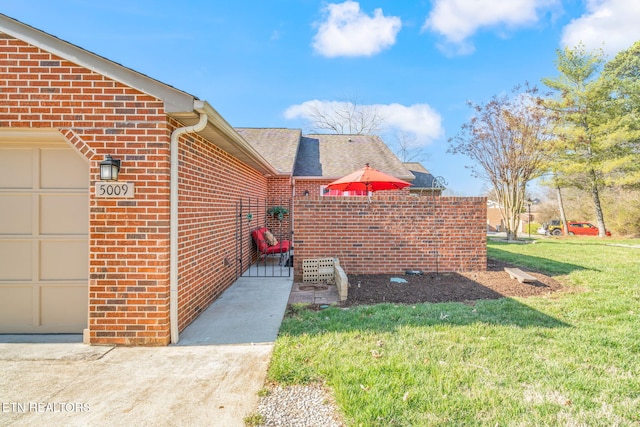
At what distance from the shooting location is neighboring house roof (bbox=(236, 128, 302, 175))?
1288 cm

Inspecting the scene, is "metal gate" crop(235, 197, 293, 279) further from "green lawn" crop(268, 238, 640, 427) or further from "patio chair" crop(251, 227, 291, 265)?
"green lawn" crop(268, 238, 640, 427)

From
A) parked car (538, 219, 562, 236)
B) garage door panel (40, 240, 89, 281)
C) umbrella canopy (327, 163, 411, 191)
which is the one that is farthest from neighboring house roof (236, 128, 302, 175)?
parked car (538, 219, 562, 236)

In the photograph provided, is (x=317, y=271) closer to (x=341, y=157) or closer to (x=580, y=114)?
(x=341, y=157)

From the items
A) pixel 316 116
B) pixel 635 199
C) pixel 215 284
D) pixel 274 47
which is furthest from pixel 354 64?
pixel 635 199

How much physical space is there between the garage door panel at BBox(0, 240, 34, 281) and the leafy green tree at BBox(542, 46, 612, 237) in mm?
23135

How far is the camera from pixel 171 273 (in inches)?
146

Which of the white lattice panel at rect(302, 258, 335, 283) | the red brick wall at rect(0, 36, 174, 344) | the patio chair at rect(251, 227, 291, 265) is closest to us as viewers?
the red brick wall at rect(0, 36, 174, 344)

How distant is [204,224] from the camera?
4.99 metres

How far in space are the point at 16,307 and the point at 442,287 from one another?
6690 mm

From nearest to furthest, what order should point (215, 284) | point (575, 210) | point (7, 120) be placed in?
point (7, 120), point (215, 284), point (575, 210)

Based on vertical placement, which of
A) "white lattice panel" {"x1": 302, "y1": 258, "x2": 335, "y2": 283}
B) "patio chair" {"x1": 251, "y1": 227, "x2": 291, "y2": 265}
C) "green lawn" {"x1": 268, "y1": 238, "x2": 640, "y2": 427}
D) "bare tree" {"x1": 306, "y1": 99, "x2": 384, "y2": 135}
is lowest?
"green lawn" {"x1": 268, "y1": 238, "x2": 640, "y2": 427}

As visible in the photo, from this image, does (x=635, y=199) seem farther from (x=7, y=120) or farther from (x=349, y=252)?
(x=7, y=120)

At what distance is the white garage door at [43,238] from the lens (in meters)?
3.82

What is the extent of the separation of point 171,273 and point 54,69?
273 centimetres
